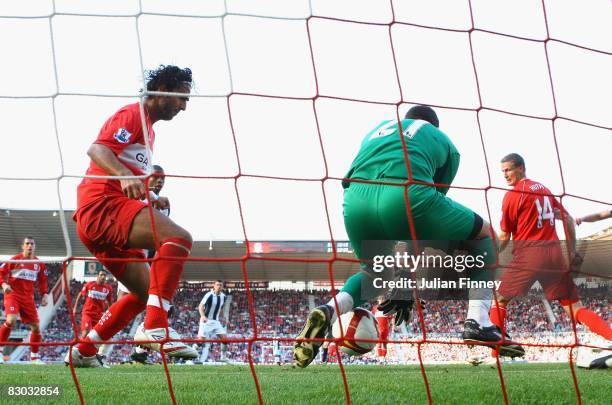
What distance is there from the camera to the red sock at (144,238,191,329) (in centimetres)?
338

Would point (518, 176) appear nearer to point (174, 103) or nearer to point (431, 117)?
point (431, 117)

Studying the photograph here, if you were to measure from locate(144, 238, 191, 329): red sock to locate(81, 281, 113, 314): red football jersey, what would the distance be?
26.3ft

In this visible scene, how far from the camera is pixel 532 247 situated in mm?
Result: 5617

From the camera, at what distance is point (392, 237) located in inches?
143

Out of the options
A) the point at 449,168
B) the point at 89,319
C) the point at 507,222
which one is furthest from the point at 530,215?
the point at 89,319

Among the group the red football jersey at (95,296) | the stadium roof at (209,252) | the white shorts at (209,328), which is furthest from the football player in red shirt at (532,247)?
the stadium roof at (209,252)

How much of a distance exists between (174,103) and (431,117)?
157 cm

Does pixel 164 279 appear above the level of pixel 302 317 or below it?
above

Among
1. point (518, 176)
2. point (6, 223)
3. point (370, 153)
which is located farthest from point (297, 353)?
point (6, 223)

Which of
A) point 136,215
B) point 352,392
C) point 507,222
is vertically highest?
point 136,215

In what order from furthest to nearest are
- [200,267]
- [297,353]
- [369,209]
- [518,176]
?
[200,267], [518,176], [369,209], [297,353]

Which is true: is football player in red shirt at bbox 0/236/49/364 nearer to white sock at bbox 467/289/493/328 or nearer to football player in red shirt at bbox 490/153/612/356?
football player in red shirt at bbox 490/153/612/356

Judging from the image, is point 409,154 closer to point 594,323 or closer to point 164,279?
point 164,279

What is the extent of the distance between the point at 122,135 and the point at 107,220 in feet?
1.62
